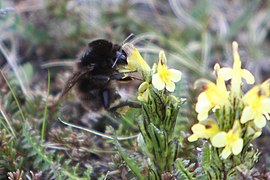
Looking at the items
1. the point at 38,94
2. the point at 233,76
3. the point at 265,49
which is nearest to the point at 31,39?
the point at 38,94

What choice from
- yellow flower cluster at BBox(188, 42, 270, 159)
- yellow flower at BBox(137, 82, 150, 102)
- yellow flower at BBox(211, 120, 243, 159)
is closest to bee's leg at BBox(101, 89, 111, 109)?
yellow flower at BBox(137, 82, 150, 102)

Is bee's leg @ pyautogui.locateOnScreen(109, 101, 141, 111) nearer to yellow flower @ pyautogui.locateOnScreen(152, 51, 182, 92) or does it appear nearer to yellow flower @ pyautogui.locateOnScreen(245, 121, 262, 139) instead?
yellow flower @ pyautogui.locateOnScreen(152, 51, 182, 92)

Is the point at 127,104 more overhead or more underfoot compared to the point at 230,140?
more overhead

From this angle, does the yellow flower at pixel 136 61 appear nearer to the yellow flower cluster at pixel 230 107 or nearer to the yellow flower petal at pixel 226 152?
the yellow flower cluster at pixel 230 107

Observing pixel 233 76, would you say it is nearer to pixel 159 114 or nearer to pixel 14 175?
pixel 159 114

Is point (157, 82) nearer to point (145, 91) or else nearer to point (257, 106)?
point (145, 91)

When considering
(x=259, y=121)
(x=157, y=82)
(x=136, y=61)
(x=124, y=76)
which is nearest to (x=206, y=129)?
(x=259, y=121)
